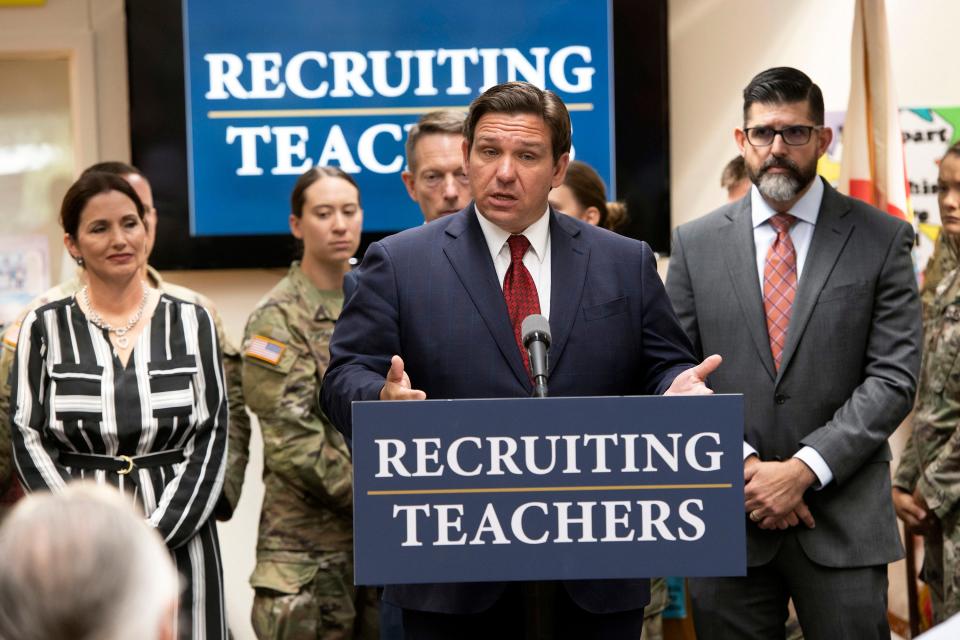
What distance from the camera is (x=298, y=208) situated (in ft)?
15.0

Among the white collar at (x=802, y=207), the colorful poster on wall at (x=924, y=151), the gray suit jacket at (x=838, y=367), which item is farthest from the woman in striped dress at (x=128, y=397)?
the colorful poster on wall at (x=924, y=151)

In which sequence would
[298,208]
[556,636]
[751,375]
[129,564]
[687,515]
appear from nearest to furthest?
[129,564] → [687,515] → [556,636] → [751,375] → [298,208]

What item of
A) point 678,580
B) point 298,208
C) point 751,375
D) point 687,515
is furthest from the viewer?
point 678,580

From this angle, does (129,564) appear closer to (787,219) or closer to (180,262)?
(787,219)

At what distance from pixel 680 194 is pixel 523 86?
2.90m

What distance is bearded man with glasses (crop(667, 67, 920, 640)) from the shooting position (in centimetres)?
324

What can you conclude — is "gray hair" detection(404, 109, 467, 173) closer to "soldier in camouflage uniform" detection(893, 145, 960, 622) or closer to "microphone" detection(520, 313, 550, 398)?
"soldier in camouflage uniform" detection(893, 145, 960, 622)

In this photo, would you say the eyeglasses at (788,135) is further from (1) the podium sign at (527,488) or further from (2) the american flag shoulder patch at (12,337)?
(2) the american flag shoulder patch at (12,337)

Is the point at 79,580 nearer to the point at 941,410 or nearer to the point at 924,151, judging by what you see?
the point at 941,410

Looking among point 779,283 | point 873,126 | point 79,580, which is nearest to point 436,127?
point 779,283

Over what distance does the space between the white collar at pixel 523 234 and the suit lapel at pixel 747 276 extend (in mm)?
727

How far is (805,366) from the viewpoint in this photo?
3312 mm

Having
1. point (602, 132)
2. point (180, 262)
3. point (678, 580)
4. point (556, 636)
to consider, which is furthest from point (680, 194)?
→ point (556, 636)

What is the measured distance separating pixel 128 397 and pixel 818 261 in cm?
180
